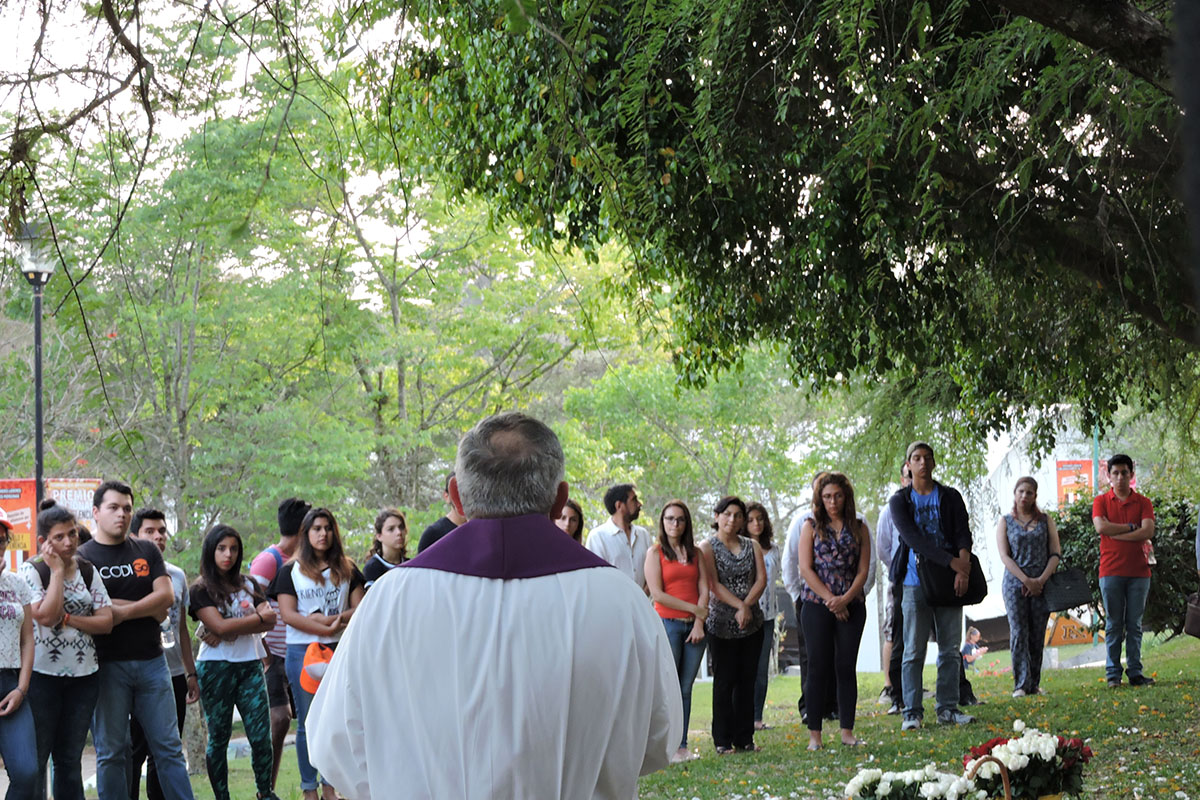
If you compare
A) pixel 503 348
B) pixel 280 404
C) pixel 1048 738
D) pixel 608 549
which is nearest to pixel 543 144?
pixel 1048 738

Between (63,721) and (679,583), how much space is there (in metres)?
4.68

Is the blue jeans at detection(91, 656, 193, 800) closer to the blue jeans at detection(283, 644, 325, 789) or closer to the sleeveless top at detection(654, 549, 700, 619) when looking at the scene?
the blue jeans at detection(283, 644, 325, 789)

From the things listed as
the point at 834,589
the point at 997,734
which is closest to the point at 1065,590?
the point at 997,734

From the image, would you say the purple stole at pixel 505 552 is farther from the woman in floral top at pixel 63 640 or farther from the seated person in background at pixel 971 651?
the seated person in background at pixel 971 651

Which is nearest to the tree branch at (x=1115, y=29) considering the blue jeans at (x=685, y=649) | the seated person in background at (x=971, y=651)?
the blue jeans at (x=685, y=649)

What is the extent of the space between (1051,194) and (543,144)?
6366 mm

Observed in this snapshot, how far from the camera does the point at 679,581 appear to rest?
32.8 feet

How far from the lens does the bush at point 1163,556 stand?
50.1 ft

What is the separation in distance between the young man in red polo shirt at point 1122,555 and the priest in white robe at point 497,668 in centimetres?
972

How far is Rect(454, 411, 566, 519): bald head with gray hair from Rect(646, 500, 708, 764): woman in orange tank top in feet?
22.3

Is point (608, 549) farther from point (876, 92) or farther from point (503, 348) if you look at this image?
point (503, 348)

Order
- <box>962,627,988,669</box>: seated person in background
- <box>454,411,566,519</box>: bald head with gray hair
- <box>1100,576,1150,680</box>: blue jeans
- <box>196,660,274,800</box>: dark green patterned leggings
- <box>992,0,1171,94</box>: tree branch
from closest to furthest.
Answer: <box>454,411,566,519</box>: bald head with gray hair
<box>992,0,1171,94</box>: tree branch
<box>196,660,274,800</box>: dark green patterned leggings
<box>1100,576,1150,680</box>: blue jeans
<box>962,627,988,669</box>: seated person in background

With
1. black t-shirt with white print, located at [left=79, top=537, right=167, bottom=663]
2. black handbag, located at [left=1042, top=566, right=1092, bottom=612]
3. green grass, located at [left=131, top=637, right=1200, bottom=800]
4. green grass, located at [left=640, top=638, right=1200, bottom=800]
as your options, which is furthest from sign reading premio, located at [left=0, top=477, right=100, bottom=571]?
black handbag, located at [left=1042, top=566, right=1092, bottom=612]

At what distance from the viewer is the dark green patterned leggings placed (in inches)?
316
